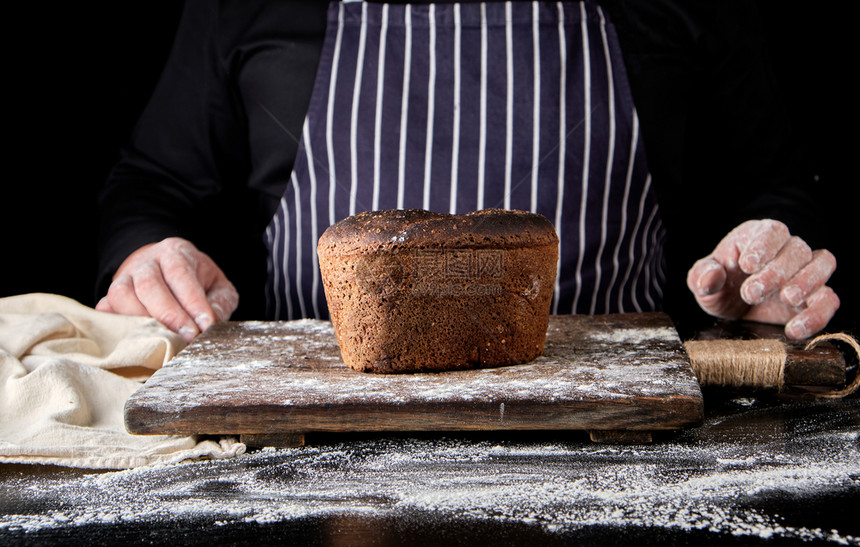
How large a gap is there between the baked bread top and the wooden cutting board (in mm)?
194

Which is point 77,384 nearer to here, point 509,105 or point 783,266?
point 509,105

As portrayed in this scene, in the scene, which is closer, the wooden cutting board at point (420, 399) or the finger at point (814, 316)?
the wooden cutting board at point (420, 399)

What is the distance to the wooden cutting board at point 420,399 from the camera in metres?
1.01

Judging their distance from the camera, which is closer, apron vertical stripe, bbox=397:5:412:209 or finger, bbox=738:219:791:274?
finger, bbox=738:219:791:274

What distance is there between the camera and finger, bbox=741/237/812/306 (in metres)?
1.55

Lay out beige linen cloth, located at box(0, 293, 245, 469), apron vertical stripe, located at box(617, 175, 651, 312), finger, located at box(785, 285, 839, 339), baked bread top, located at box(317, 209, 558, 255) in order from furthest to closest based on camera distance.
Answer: apron vertical stripe, located at box(617, 175, 651, 312), finger, located at box(785, 285, 839, 339), baked bread top, located at box(317, 209, 558, 255), beige linen cloth, located at box(0, 293, 245, 469)

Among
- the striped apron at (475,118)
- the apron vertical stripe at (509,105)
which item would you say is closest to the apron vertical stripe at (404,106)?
the striped apron at (475,118)

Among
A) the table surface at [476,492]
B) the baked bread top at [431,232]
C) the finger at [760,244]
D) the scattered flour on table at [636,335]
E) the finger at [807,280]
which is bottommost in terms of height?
the table surface at [476,492]

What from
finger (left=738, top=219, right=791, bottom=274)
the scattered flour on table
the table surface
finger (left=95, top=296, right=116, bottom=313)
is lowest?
the table surface

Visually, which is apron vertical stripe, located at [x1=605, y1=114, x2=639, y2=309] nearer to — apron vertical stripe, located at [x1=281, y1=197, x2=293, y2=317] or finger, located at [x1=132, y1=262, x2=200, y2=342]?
apron vertical stripe, located at [x1=281, y1=197, x2=293, y2=317]

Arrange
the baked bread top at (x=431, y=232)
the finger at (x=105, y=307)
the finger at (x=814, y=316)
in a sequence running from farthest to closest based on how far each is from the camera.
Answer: the finger at (x=105, y=307), the finger at (x=814, y=316), the baked bread top at (x=431, y=232)

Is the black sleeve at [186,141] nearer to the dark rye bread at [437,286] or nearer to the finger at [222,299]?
the finger at [222,299]

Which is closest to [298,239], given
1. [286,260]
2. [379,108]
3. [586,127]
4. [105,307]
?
[286,260]

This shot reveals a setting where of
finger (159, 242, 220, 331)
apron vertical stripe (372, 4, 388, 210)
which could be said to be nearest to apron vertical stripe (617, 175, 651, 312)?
apron vertical stripe (372, 4, 388, 210)
